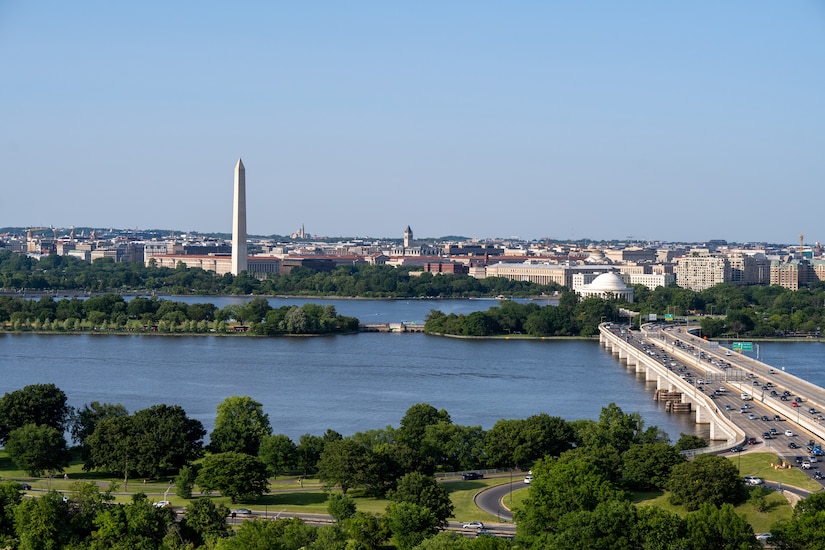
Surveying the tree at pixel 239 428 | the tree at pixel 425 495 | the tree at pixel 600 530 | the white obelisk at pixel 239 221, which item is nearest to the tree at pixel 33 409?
the tree at pixel 239 428

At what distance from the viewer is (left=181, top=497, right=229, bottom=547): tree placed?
38.7 feet

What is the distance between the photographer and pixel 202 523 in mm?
11875

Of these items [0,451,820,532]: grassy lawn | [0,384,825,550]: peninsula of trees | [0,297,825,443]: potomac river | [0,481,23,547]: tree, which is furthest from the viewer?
[0,297,825,443]: potomac river

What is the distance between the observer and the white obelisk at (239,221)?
185ft

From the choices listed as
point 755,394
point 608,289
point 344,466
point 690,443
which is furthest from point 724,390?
point 608,289

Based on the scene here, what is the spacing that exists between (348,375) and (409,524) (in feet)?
42.9

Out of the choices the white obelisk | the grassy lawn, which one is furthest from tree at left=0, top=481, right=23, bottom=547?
the white obelisk

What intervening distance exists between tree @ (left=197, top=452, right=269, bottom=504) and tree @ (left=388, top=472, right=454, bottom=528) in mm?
1498

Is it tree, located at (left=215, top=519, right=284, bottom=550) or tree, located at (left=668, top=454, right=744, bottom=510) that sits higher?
tree, located at (left=668, top=454, right=744, bottom=510)

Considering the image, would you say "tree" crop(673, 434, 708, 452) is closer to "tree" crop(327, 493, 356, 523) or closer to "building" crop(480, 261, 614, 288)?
"tree" crop(327, 493, 356, 523)

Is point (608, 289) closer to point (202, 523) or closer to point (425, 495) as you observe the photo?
point (425, 495)

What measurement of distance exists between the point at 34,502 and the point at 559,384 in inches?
503

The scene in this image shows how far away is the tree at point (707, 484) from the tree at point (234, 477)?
399 cm

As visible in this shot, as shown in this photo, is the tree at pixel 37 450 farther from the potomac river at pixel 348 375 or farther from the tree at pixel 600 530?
the tree at pixel 600 530
